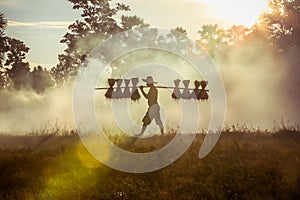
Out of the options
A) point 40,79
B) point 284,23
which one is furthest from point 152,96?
point 40,79

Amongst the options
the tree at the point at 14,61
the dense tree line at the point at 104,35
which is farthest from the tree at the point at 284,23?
the tree at the point at 14,61

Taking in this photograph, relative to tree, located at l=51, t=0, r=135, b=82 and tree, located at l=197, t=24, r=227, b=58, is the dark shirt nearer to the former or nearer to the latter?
tree, located at l=51, t=0, r=135, b=82

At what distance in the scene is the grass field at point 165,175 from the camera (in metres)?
12.7

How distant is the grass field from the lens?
41.5 feet

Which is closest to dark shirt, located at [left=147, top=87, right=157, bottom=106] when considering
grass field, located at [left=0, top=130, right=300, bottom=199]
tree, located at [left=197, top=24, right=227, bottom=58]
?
grass field, located at [left=0, top=130, right=300, bottom=199]

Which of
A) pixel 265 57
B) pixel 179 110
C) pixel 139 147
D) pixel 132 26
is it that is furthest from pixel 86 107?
pixel 139 147

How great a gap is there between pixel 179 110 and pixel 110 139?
24.7 m

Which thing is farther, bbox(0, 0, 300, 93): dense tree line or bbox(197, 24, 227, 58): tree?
bbox(197, 24, 227, 58): tree

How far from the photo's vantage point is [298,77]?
44.7 m

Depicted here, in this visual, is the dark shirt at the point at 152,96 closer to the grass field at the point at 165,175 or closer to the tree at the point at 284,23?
the grass field at the point at 165,175

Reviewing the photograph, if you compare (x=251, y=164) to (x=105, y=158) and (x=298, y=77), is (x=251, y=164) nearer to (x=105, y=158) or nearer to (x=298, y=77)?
(x=105, y=158)

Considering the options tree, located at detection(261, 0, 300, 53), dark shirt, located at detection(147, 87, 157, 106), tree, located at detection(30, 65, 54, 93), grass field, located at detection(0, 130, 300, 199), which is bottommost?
grass field, located at detection(0, 130, 300, 199)

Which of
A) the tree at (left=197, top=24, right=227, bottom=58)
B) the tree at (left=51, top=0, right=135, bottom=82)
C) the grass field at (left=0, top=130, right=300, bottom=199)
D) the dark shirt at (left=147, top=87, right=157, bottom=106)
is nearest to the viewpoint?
the grass field at (left=0, top=130, right=300, bottom=199)

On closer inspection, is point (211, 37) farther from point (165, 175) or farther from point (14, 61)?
point (165, 175)
